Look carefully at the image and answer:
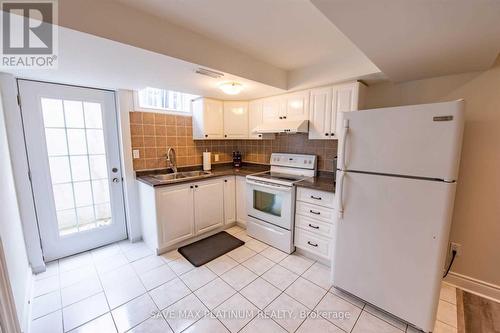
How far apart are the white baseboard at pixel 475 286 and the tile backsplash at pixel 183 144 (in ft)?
5.30

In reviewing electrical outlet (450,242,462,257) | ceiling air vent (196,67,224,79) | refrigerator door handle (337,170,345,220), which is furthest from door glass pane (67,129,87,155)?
electrical outlet (450,242,462,257)

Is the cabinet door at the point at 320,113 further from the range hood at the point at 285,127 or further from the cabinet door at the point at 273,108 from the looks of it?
the cabinet door at the point at 273,108

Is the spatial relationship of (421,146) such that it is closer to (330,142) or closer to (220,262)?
(330,142)

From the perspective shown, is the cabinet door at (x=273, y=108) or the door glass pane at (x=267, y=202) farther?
the cabinet door at (x=273, y=108)

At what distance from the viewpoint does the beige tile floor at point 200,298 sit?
160 centimetres

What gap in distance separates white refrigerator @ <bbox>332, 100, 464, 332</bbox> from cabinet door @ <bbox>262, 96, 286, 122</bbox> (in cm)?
129

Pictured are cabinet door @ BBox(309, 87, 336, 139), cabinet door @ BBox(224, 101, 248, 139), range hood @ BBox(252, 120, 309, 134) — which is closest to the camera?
cabinet door @ BBox(309, 87, 336, 139)

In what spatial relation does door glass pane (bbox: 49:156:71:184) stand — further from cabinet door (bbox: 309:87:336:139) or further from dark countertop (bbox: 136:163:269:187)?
cabinet door (bbox: 309:87:336:139)

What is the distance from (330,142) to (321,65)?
3.22 ft

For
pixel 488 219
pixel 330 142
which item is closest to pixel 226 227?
pixel 330 142

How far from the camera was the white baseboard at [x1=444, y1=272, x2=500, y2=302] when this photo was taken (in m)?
1.85

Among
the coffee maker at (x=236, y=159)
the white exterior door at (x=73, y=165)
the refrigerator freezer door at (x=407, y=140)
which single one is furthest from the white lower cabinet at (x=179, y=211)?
the refrigerator freezer door at (x=407, y=140)

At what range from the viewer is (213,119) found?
10.7 ft

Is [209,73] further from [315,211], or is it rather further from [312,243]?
[312,243]
